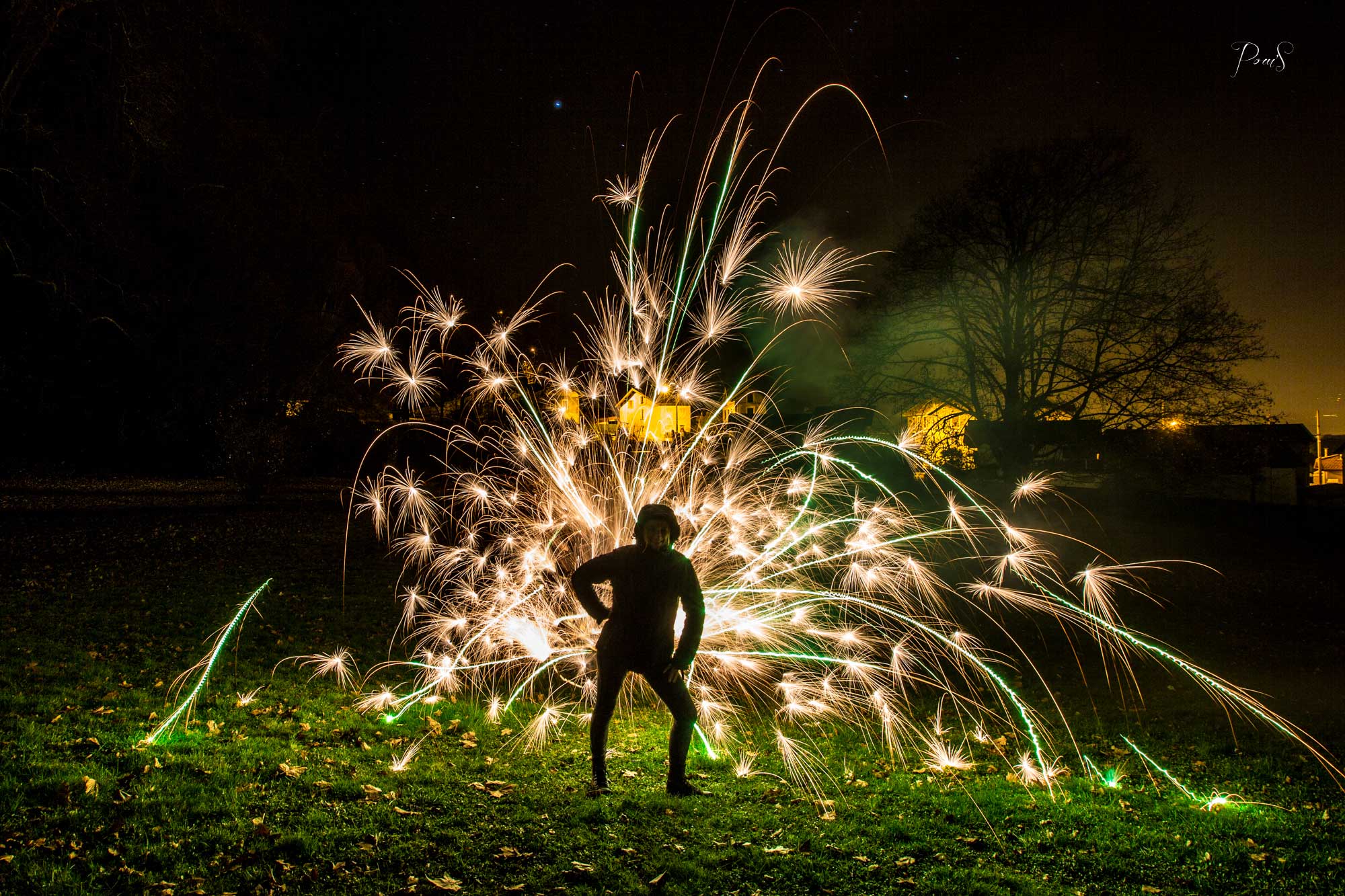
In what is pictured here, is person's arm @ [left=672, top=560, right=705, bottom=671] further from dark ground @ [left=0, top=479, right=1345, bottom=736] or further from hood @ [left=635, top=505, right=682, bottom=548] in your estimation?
dark ground @ [left=0, top=479, right=1345, bottom=736]

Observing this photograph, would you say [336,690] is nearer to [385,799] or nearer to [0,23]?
[385,799]

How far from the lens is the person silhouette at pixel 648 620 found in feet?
15.7

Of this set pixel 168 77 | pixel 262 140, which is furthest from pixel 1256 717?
pixel 262 140

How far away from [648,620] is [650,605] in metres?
0.09

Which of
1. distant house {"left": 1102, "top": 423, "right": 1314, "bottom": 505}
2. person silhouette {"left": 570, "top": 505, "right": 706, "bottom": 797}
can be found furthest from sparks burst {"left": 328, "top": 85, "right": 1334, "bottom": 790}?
distant house {"left": 1102, "top": 423, "right": 1314, "bottom": 505}

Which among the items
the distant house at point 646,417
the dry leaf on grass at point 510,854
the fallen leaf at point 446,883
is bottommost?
the fallen leaf at point 446,883

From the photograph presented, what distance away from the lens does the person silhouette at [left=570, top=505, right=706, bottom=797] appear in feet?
15.7

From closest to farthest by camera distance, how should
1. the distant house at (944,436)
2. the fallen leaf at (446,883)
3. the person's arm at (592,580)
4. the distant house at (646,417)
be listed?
the fallen leaf at (446,883) → the person's arm at (592,580) → the distant house at (646,417) → the distant house at (944,436)

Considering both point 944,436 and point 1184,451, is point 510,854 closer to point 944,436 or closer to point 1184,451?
point 944,436

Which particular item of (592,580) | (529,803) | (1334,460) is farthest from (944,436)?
(1334,460)

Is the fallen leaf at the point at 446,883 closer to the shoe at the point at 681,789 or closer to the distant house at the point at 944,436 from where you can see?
the shoe at the point at 681,789

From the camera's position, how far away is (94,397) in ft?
74.3

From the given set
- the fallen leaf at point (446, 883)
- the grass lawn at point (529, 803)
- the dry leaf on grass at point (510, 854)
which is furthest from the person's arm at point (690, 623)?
the fallen leaf at point (446, 883)

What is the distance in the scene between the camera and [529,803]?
481 cm
